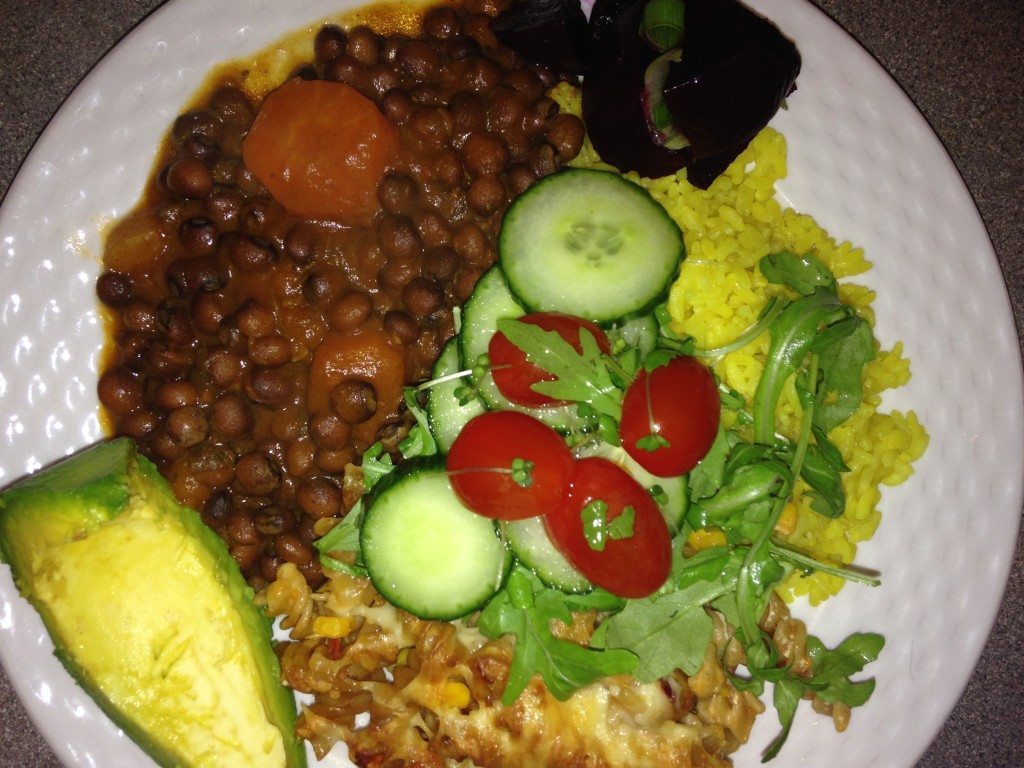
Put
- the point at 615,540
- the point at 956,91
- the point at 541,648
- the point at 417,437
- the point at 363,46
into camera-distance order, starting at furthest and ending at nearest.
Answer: the point at 956,91 → the point at 363,46 → the point at 417,437 → the point at 541,648 → the point at 615,540

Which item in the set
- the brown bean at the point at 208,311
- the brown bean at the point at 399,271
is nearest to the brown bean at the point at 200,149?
the brown bean at the point at 208,311

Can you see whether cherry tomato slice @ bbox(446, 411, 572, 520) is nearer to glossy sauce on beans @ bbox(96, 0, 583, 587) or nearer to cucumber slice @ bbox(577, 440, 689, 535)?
cucumber slice @ bbox(577, 440, 689, 535)

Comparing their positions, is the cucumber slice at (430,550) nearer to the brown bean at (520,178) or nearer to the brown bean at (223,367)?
the brown bean at (223,367)

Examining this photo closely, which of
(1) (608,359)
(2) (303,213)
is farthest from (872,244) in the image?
(2) (303,213)

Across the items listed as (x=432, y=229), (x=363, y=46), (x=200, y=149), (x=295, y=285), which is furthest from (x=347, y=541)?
(x=363, y=46)

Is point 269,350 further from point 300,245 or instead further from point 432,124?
point 432,124

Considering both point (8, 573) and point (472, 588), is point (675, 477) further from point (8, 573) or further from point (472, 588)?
point (8, 573)
